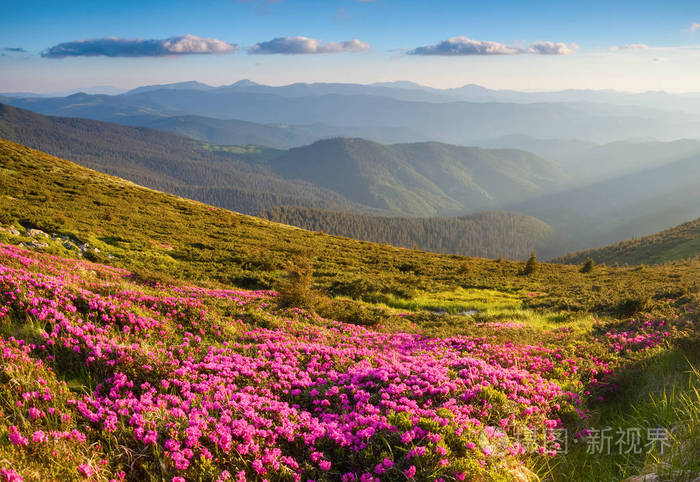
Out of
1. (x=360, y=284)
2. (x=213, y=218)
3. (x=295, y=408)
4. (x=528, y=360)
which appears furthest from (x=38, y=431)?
(x=213, y=218)

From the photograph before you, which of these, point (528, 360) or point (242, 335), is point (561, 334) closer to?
point (528, 360)

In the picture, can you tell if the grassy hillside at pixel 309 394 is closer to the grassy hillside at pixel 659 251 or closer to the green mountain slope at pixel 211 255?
the green mountain slope at pixel 211 255

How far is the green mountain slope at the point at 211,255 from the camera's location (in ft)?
80.5

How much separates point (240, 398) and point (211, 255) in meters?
28.0

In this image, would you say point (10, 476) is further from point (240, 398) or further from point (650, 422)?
point (650, 422)

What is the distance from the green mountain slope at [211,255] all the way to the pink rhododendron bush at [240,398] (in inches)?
484

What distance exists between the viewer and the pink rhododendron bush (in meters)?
4.65

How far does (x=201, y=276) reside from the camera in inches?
976

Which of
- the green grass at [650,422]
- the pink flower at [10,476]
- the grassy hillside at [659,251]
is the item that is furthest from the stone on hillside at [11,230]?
the grassy hillside at [659,251]

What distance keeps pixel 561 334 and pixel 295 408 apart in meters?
10.3

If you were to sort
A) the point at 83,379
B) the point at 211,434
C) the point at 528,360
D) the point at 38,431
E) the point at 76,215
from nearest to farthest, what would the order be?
the point at 38,431 < the point at 211,434 < the point at 83,379 < the point at 528,360 < the point at 76,215

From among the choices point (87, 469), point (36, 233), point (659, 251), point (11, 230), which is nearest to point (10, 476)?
point (87, 469)

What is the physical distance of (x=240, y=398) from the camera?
5969mm

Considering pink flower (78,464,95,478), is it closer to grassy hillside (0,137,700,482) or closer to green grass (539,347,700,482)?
grassy hillside (0,137,700,482)
